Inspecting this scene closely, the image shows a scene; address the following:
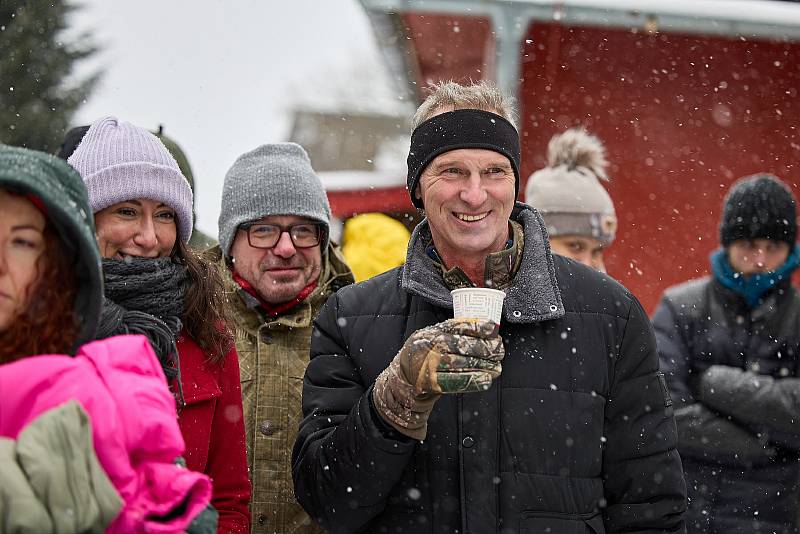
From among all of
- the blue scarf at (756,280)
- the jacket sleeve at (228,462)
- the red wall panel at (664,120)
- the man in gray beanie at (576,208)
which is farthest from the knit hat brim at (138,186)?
the red wall panel at (664,120)

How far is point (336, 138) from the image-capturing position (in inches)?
1234

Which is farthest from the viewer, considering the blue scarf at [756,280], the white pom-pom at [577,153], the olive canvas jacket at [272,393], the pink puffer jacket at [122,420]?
the white pom-pom at [577,153]

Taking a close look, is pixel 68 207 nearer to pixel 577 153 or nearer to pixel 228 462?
pixel 228 462

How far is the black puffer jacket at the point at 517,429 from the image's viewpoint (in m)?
2.90

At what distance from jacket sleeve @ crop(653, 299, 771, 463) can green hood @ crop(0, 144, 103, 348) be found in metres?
3.42

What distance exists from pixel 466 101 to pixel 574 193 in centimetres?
197

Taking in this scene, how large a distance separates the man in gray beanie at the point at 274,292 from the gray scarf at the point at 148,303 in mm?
906

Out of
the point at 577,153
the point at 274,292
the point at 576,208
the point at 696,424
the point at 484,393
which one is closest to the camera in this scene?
the point at 484,393

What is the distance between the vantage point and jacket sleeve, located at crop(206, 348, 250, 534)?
10.3 ft

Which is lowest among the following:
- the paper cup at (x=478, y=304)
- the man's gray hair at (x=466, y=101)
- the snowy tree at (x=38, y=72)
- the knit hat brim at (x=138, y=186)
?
the paper cup at (x=478, y=304)

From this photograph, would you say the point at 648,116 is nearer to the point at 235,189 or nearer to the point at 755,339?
the point at 755,339

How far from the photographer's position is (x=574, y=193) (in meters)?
5.23

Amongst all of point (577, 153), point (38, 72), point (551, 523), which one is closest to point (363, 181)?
point (38, 72)

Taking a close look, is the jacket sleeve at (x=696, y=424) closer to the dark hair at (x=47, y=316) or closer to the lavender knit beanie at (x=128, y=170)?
the lavender knit beanie at (x=128, y=170)
